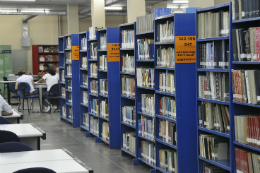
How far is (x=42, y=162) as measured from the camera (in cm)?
335

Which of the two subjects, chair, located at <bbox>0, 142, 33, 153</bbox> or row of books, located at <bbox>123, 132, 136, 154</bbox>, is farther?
row of books, located at <bbox>123, 132, 136, 154</bbox>

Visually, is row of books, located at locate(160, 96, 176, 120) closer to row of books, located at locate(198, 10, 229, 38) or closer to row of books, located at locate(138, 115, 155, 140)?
row of books, located at locate(138, 115, 155, 140)

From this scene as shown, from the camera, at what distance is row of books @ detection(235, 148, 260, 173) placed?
3496 mm

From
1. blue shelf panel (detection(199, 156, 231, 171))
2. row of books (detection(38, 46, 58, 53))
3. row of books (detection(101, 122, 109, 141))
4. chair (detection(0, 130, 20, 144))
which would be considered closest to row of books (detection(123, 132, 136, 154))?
row of books (detection(101, 122, 109, 141))

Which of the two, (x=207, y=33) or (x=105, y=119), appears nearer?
(x=207, y=33)

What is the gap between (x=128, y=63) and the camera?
6.26m

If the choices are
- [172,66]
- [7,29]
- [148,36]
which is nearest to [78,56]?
[148,36]

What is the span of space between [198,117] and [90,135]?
4.52 meters

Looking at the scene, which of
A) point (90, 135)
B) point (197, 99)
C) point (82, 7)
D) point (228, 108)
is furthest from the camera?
point (82, 7)

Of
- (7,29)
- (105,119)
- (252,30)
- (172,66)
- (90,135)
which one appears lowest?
(90,135)

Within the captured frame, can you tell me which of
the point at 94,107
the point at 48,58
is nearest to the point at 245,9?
the point at 94,107

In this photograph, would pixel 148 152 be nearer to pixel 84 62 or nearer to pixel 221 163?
pixel 221 163

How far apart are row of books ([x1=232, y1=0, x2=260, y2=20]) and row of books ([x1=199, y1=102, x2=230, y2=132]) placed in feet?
3.12

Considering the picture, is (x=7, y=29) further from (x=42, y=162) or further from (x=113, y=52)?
(x=42, y=162)
